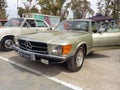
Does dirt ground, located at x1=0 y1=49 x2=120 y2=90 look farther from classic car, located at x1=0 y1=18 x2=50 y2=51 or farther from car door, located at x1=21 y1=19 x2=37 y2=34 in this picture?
car door, located at x1=21 y1=19 x2=37 y2=34

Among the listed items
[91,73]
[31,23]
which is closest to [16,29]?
[31,23]

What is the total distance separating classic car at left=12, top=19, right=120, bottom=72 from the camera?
480cm

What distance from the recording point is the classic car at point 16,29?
7.66 m

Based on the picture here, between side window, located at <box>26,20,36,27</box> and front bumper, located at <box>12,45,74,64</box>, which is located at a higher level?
side window, located at <box>26,20,36,27</box>

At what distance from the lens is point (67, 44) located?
480 cm

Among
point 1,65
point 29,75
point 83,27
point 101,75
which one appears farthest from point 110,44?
point 1,65

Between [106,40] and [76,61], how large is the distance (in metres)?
1.96

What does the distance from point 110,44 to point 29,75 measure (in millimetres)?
3439

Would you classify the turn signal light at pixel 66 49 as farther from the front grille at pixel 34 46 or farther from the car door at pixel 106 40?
the car door at pixel 106 40

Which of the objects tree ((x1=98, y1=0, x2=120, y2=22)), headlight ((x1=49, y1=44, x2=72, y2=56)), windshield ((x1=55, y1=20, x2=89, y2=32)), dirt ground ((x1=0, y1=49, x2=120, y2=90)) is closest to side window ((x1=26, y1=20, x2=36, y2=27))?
windshield ((x1=55, y1=20, x2=89, y2=32))

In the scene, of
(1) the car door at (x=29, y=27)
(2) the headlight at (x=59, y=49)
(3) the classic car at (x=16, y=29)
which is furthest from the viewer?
(1) the car door at (x=29, y=27)

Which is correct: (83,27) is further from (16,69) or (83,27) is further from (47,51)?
(16,69)

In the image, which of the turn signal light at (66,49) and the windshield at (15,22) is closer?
the turn signal light at (66,49)

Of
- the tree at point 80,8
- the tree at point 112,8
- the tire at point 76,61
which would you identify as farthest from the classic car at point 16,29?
the tree at point 80,8
